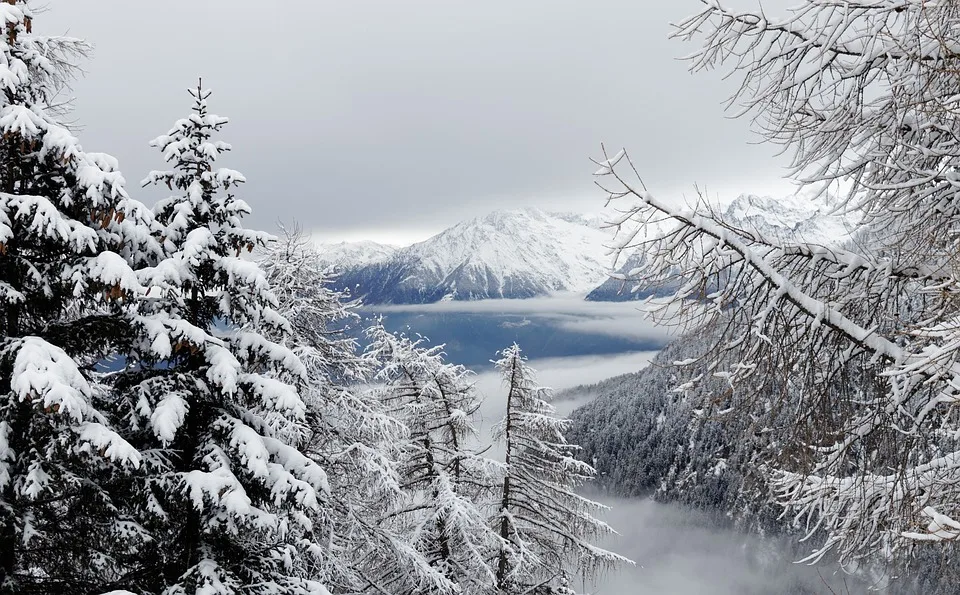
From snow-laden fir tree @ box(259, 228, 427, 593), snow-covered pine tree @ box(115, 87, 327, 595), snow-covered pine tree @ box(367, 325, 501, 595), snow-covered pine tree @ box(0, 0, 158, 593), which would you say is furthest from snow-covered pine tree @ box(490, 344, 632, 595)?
snow-covered pine tree @ box(0, 0, 158, 593)

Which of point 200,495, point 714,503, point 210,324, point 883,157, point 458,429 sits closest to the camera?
point 883,157

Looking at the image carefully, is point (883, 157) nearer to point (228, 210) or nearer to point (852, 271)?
point (852, 271)

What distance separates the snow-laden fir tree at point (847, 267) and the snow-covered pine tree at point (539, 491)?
28.4 ft

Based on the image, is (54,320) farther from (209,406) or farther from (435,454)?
(435,454)

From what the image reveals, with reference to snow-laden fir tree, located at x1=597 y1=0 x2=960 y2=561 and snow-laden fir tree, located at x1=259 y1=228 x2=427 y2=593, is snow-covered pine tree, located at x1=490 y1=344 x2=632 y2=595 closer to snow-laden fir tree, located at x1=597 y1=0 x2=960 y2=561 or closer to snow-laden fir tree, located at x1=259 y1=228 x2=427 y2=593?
snow-laden fir tree, located at x1=259 y1=228 x2=427 y2=593

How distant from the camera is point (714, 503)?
13238 centimetres

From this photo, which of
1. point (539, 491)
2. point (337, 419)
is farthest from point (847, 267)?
point (539, 491)

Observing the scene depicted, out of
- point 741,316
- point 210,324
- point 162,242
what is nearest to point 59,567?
point 210,324

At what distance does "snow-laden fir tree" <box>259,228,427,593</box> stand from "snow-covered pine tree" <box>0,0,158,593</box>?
3315mm

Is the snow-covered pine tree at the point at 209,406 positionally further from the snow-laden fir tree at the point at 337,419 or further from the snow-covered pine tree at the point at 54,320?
the snow-laden fir tree at the point at 337,419

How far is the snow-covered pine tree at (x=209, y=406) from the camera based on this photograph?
5.33 m

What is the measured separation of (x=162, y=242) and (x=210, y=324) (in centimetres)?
110

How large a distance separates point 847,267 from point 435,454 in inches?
409

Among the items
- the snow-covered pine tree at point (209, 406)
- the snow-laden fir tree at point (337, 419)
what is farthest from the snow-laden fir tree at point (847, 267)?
the snow-laden fir tree at point (337, 419)
